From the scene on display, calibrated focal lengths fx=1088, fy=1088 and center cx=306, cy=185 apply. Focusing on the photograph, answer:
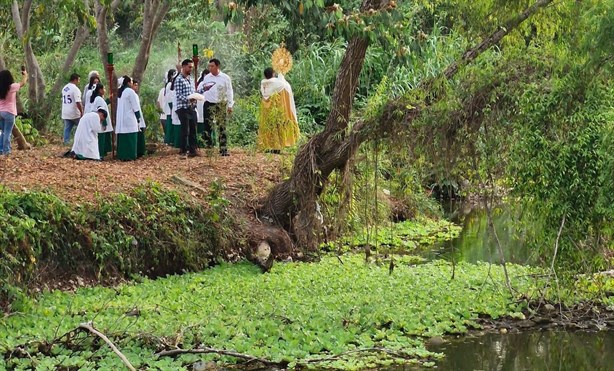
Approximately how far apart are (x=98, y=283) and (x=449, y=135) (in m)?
4.38

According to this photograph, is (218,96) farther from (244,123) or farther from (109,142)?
(244,123)

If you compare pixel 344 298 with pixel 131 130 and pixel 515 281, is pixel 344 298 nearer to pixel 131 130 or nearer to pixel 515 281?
pixel 515 281

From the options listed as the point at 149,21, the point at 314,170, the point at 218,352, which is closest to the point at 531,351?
the point at 218,352

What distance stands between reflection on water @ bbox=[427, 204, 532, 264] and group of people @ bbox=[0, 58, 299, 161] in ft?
11.6

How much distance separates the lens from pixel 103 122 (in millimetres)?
18094

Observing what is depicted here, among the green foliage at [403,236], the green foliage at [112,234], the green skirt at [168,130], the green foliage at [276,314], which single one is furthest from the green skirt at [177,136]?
the green foliage at [276,314]

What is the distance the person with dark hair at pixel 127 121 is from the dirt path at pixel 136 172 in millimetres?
344

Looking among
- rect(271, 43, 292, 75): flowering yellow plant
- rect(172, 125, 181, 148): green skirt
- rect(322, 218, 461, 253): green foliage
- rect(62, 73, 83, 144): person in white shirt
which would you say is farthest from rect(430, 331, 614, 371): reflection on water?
rect(271, 43, 292, 75): flowering yellow plant

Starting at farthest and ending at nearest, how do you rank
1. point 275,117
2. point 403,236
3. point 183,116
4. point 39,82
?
point 39,82 < point 275,117 < point 403,236 < point 183,116

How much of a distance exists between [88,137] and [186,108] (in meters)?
1.65

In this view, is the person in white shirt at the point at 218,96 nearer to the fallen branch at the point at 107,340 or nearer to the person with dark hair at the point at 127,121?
Result: the person with dark hair at the point at 127,121

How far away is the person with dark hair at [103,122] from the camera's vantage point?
59.0ft

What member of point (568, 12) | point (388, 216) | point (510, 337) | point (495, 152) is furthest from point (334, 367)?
point (388, 216)

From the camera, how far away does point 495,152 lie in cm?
1223
